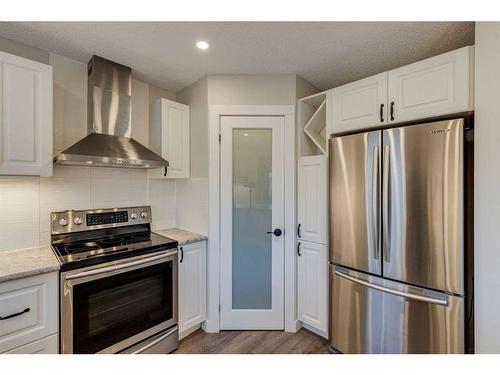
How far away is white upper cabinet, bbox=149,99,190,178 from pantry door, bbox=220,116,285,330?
1.41 ft

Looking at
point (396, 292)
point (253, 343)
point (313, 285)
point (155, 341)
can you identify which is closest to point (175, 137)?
point (155, 341)

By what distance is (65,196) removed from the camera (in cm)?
200

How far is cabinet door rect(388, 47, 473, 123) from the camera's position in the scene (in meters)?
1.39

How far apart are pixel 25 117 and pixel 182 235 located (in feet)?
4.63

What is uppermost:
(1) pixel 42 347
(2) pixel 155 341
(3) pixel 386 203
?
(3) pixel 386 203

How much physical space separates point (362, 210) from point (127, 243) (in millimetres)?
1793

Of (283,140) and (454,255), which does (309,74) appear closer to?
(283,140)

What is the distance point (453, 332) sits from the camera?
4.62 feet

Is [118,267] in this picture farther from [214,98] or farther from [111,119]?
[214,98]

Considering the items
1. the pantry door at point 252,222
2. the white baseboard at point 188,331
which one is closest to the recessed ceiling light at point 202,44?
the pantry door at point 252,222

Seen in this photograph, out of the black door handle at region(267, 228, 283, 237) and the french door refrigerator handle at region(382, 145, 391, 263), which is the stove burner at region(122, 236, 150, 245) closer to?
the black door handle at region(267, 228, 283, 237)

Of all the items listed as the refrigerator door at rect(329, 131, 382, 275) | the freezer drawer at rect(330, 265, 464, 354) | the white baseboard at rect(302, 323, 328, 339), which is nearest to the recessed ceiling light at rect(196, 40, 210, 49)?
the refrigerator door at rect(329, 131, 382, 275)

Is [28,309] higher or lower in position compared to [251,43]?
lower

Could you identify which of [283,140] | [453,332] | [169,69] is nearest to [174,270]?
[283,140]
